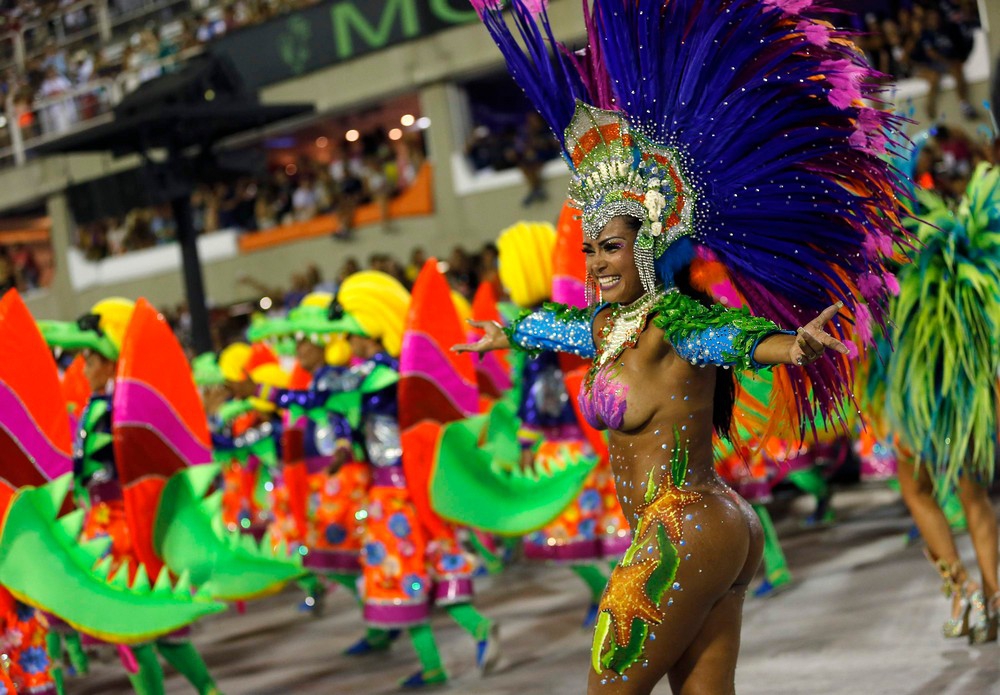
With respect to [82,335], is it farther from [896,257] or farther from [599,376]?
[896,257]

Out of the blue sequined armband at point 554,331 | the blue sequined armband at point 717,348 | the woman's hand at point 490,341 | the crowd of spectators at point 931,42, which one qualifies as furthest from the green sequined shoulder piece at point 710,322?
the crowd of spectators at point 931,42

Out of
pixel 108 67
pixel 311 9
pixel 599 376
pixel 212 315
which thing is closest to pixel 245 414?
pixel 599 376

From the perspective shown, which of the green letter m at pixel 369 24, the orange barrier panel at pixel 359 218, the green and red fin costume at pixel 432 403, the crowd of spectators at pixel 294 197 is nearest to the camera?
the green and red fin costume at pixel 432 403

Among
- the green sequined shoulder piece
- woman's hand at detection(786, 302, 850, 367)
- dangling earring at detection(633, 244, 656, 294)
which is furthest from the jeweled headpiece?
woman's hand at detection(786, 302, 850, 367)

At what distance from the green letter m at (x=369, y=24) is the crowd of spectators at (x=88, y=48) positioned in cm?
57

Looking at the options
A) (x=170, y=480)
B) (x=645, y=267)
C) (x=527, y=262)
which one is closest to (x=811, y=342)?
(x=645, y=267)

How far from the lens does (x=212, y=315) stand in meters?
15.5

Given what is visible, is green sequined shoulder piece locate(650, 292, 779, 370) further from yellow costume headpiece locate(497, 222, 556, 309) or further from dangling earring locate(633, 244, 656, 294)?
yellow costume headpiece locate(497, 222, 556, 309)

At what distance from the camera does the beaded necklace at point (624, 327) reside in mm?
3141

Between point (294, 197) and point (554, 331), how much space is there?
13.7 meters

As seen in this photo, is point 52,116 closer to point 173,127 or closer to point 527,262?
point 173,127

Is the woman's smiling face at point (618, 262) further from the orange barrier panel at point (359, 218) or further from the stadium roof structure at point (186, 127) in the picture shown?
the orange barrier panel at point (359, 218)

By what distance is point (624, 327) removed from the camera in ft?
→ 10.4

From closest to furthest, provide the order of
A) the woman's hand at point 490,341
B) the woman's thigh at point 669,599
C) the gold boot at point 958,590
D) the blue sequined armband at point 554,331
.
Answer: the woman's thigh at point 669,599, the blue sequined armband at point 554,331, the woman's hand at point 490,341, the gold boot at point 958,590
